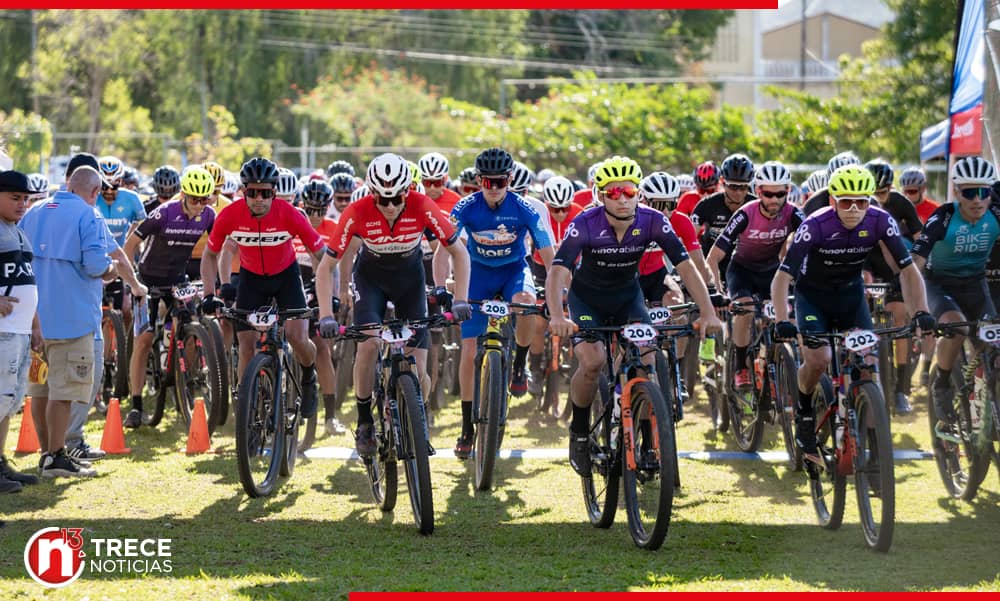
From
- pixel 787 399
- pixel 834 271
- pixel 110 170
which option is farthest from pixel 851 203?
pixel 110 170

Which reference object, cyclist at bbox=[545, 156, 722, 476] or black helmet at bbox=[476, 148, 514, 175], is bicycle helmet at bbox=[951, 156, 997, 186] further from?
black helmet at bbox=[476, 148, 514, 175]

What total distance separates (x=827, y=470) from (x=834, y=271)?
4.49 ft

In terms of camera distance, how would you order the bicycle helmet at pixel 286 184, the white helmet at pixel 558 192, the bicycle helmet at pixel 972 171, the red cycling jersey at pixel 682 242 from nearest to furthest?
the bicycle helmet at pixel 972 171, the red cycling jersey at pixel 682 242, the bicycle helmet at pixel 286 184, the white helmet at pixel 558 192

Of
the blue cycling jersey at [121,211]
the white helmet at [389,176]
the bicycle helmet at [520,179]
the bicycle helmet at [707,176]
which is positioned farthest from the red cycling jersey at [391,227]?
the blue cycling jersey at [121,211]

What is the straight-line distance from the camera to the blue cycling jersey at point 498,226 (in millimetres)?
11195

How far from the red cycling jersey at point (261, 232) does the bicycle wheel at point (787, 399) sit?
3536 mm

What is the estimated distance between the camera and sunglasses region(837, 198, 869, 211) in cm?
908

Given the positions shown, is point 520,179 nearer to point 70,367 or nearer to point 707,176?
point 707,176

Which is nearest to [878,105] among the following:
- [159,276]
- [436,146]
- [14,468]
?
[436,146]

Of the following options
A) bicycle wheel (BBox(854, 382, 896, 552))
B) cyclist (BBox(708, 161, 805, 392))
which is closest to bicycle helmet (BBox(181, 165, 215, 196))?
cyclist (BBox(708, 161, 805, 392))

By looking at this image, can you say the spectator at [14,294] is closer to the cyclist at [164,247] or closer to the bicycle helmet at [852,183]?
the cyclist at [164,247]

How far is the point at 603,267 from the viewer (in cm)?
940

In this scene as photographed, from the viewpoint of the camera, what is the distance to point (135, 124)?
5053 cm

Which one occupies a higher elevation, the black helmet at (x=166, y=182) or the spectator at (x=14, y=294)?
the black helmet at (x=166, y=182)
